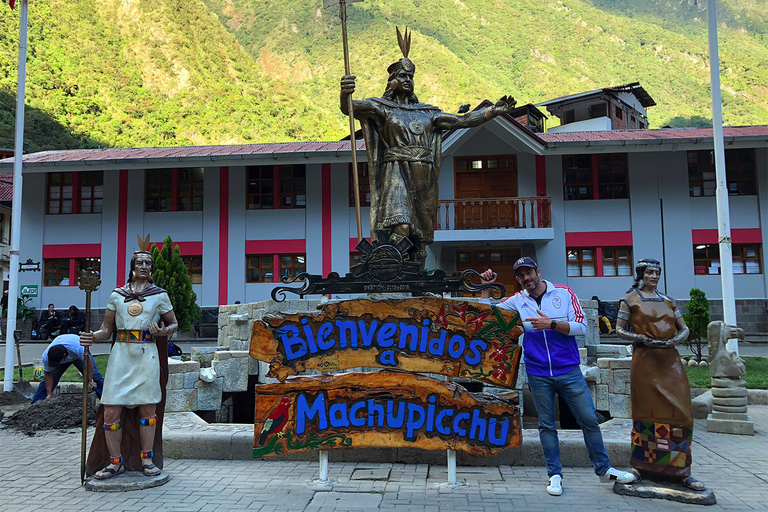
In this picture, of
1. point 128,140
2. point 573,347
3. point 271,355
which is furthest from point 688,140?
point 128,140

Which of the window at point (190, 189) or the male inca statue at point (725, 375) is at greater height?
the window at point (190, 189)

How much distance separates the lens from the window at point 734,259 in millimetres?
19391

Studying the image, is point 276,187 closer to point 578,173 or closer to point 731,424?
point 578,173

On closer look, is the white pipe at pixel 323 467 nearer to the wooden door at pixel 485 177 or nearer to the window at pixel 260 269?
the wooden door at pixel 485 177

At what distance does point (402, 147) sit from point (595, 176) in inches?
569

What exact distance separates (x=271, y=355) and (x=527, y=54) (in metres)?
97.3

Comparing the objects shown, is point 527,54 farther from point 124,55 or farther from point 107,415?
point 107,415

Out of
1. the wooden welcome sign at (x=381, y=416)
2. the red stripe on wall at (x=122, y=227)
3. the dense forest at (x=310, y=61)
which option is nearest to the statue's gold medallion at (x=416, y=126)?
the wooden welcome sign at (x=381, y=416)

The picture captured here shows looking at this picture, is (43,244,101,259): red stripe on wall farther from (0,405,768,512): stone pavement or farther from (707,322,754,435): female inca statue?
(707,322,754,435): female inca statue

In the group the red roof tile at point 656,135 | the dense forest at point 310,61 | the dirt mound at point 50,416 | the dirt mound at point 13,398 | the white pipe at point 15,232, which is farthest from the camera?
the dense forest at point 310,61

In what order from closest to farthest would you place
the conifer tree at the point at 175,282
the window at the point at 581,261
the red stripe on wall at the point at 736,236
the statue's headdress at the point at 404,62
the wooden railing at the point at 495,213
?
the statue's headdress at the point at 404,62 < the conifer tree at the point at 175,282 < the wooden railing at the point at 495,213 < the red stripe on wall at the point at 736,236 < the window at the point at 581,261

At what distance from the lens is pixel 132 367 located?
499 cm

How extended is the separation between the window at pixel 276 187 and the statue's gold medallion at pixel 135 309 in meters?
16.0

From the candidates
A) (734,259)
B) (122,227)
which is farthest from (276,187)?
(734,259)
